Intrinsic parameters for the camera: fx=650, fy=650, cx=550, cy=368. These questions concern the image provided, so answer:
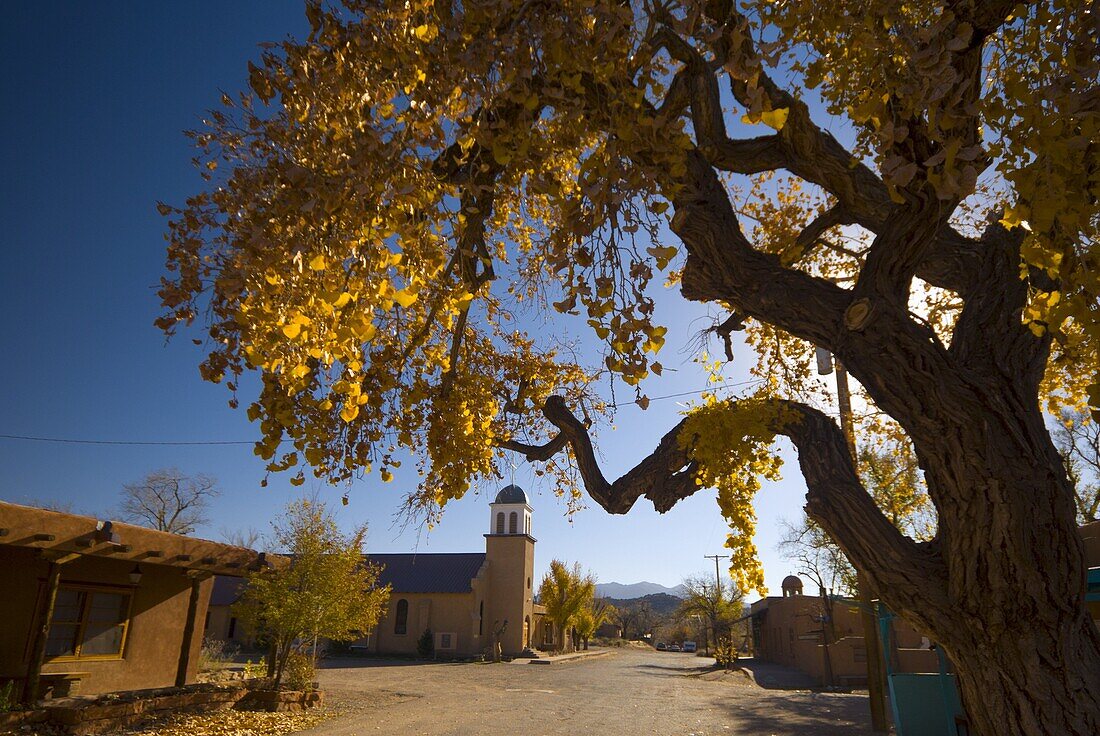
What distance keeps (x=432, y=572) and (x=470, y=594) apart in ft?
11.7

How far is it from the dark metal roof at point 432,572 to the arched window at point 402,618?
0.78 metres

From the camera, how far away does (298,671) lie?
15.4m

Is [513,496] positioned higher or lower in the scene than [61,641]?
higher

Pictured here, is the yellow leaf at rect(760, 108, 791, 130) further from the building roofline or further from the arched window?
the arched window

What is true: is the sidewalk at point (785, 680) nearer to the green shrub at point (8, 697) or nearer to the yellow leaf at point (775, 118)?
the green shrub at point (8, 697)

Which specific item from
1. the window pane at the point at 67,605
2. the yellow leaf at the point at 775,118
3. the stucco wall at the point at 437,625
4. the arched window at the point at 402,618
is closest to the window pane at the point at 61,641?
the window pane at the point at 67,605

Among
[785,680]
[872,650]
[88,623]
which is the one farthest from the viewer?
[785,680]

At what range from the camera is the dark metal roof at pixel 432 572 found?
3769 centimetres

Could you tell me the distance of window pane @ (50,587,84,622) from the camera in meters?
12.8

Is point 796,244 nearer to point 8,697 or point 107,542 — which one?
point 107,542


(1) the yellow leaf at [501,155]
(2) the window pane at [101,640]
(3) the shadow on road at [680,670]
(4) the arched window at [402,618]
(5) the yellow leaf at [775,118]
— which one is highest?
(1) the yellow leaf at [501,155]

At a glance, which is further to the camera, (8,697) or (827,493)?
(8,697)

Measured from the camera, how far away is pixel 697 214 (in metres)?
4.19

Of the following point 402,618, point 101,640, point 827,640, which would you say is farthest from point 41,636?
point 402,618
